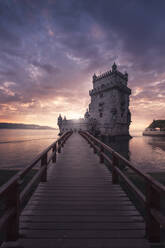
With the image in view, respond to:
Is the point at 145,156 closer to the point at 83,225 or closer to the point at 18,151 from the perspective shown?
the point at 83,225

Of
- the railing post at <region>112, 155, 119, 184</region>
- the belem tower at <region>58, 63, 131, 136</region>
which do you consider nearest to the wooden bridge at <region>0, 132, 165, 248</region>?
the railing post at <region>112, 155, 119, 184</region>

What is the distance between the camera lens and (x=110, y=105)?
3725 centimetres

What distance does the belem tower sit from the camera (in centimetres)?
3656

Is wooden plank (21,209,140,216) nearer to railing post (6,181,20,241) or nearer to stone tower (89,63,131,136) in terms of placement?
railing post (6,181,20,241)

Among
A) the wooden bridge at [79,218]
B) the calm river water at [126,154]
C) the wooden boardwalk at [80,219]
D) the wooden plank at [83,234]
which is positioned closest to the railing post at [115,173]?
the wooden boardwalk at [80,219]

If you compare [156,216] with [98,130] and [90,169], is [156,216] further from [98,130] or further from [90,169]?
[98,130]

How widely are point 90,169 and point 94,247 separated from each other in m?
3.58

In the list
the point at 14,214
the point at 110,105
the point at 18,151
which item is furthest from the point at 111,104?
the point at 14,214

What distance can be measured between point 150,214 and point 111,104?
120ft

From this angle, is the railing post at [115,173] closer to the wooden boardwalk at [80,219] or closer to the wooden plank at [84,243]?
the wooden boardwalk at [80,219]

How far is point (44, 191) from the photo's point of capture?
3561 millimetres

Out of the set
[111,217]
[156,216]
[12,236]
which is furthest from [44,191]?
[156,216]

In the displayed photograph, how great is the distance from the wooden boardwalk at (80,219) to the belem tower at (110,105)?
3381 cm

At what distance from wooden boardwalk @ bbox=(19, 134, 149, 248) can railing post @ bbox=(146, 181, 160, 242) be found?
19 centimetres
